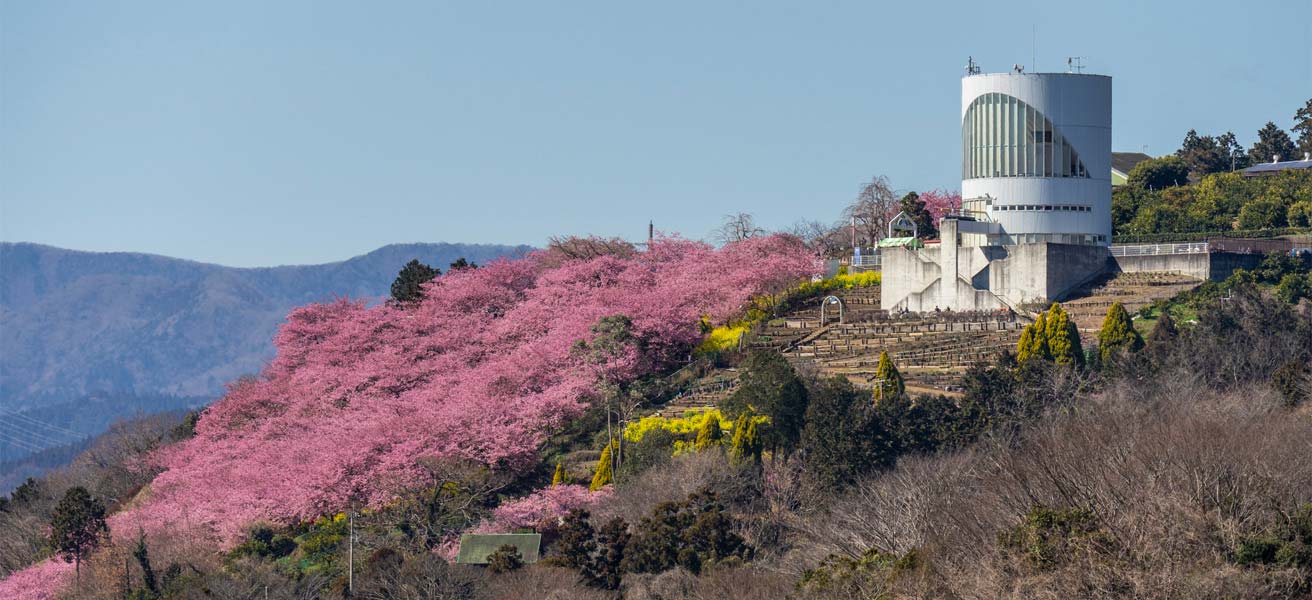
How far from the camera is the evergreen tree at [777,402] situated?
215ft

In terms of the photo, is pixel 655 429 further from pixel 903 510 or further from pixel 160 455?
pixel 160 455

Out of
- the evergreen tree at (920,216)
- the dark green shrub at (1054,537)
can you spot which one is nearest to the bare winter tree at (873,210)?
the evergreen tree at (920,216)

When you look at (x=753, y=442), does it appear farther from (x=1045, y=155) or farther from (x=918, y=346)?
(x=1045, y=155)

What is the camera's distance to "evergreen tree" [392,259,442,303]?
9902 cm

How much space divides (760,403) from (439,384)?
2065 centimetres

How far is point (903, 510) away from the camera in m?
55.6

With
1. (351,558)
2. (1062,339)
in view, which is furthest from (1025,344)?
(351,558)

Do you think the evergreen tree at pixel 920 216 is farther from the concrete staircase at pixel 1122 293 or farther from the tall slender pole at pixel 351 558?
the tall slender pole at pixel 351 558

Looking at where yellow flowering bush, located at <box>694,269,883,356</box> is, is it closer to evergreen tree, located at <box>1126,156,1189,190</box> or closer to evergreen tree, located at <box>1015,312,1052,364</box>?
evergreen tree, located at <box>1015,312,1052,364</box>

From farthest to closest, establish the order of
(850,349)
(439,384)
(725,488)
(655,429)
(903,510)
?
(439,384) → (850,349) → (655,429) → (725,488) → (903,510)

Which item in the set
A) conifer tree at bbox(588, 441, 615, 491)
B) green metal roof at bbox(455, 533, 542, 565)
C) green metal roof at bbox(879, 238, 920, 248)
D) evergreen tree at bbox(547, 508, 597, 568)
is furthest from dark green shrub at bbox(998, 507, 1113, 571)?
green metal roof at bbox(879, 238, 920, 248)

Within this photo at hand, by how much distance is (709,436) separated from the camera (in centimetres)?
6712

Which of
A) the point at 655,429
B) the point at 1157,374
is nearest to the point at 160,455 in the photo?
the point at 655,429

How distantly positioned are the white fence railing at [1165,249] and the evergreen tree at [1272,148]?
3506 centimetres
